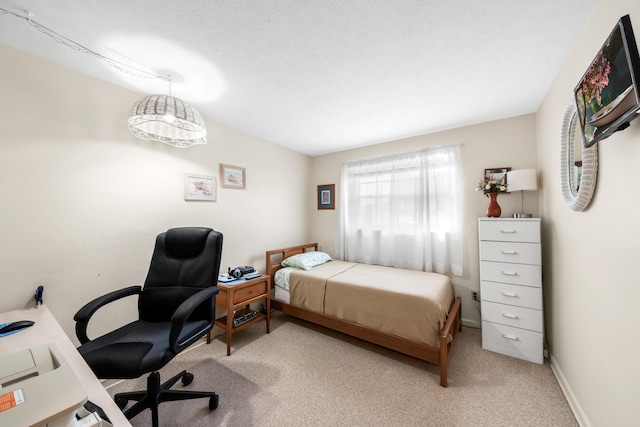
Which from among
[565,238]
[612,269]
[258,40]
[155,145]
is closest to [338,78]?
[258,40]

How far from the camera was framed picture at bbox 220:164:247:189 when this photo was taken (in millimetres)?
2711

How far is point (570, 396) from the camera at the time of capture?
5.26 feet

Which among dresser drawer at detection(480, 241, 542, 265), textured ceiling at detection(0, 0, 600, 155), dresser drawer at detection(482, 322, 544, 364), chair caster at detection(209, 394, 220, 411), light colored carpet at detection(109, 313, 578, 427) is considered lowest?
light colored carpet at detection(109, 313, 578, 427)

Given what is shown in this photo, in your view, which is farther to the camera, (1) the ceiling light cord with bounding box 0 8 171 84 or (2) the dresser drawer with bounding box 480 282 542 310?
(2) the dresser drawer with bounding box 480 282 542 310

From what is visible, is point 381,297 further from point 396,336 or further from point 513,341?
point 513,341

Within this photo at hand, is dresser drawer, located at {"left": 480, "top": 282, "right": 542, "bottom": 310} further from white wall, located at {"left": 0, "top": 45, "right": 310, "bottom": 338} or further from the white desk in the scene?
white wall, located at {"left": 0, "top": 45, "right": 310, "bottom": 338}

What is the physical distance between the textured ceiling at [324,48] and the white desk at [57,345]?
1700 millimetres

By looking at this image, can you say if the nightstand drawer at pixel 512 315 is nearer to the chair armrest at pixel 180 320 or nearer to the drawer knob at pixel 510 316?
the drawer knob at pixel 510 316

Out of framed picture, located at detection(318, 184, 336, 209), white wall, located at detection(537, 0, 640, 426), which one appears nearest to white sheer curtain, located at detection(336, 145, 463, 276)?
framed picture, located at detection(318, 184, 336, 209)

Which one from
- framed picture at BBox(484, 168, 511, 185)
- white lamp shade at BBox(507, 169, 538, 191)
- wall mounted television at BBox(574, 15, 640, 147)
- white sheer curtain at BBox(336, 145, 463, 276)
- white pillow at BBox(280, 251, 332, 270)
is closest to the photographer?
wall mounted television at BBox(574, 15, 640, 147)

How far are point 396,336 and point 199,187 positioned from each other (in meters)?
2.49

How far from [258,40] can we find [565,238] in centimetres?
263

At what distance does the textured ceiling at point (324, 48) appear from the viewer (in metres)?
1.23

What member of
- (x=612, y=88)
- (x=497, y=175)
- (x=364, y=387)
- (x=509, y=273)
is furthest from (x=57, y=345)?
(x=497, y=175)
